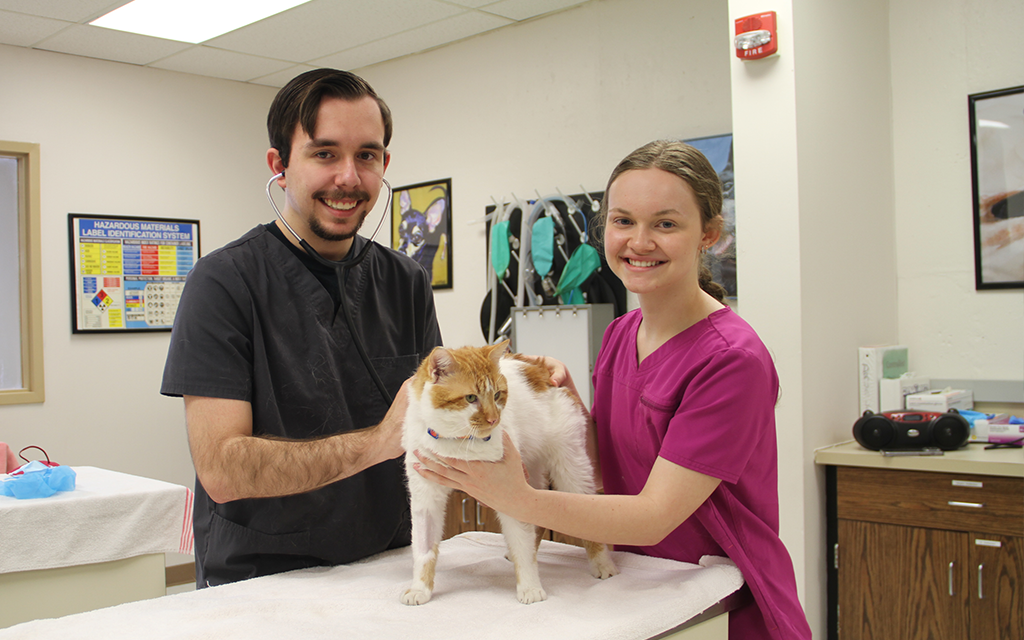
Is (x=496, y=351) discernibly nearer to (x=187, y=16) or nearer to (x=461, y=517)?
(x=461, y=517)

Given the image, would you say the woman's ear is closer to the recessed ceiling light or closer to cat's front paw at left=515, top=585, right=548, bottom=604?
cat's front paw at left=515, top=585, right=548, bottom=604

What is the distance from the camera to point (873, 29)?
295cm

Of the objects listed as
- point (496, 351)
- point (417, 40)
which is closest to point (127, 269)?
point (417, 40)

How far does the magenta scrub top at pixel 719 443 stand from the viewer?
1164 mm

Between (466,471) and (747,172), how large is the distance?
6.23 feet

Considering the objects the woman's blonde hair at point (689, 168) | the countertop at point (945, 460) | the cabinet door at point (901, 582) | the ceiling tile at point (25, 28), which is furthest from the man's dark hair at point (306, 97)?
the ceiling tile at point (25, 28)

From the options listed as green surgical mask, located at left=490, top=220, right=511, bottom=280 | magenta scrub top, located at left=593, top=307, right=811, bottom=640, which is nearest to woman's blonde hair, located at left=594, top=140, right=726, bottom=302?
magenta scrub top, located at left=593, top=307, right=811, bottom=640

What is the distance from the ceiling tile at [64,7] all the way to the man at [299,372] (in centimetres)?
272

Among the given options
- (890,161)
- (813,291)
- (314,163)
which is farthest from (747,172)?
(314,163)

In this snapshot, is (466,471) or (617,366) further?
(617,366)

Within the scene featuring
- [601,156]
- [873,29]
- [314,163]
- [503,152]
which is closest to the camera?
[314,163]

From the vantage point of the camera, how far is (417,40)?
4273 mm

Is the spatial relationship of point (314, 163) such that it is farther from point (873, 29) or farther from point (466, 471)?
point (873, 29)

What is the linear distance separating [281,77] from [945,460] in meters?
4.18
